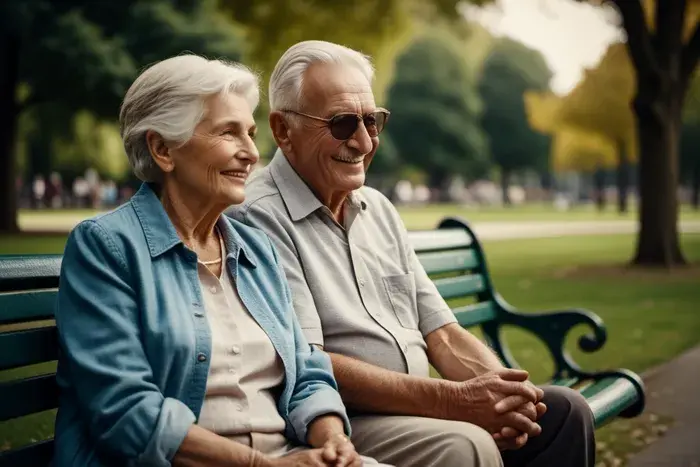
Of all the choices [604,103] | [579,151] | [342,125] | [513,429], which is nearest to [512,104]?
[579,151]

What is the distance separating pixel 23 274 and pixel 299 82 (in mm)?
1161

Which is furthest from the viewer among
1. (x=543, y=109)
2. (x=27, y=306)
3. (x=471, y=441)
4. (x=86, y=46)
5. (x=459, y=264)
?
(x=543, y=109)

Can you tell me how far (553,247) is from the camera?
2423cm

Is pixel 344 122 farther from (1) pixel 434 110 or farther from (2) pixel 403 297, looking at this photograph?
(1) pixel 434 110

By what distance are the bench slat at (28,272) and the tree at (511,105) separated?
73346 millimetres

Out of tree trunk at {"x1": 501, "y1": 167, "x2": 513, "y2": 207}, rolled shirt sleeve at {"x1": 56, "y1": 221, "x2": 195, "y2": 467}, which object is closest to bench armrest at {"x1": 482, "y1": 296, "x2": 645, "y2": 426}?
rolled shirt sleeve at {"x1": 56, "y1": 221, "x2": 195, "y2": 467}

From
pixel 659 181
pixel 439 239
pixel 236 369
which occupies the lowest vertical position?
pixel 659 181

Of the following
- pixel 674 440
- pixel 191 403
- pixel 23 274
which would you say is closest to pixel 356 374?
pixel 191 403

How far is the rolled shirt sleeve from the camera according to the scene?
249cm

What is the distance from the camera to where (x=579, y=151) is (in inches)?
2272

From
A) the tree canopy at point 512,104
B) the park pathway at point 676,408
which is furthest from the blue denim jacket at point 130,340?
the tree canopy at point 512,104

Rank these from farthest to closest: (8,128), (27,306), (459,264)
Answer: (8,128) → (459,264) → (27,306)

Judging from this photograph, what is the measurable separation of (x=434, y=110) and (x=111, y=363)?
6772 cm

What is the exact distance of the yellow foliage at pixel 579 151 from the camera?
5588 cm
